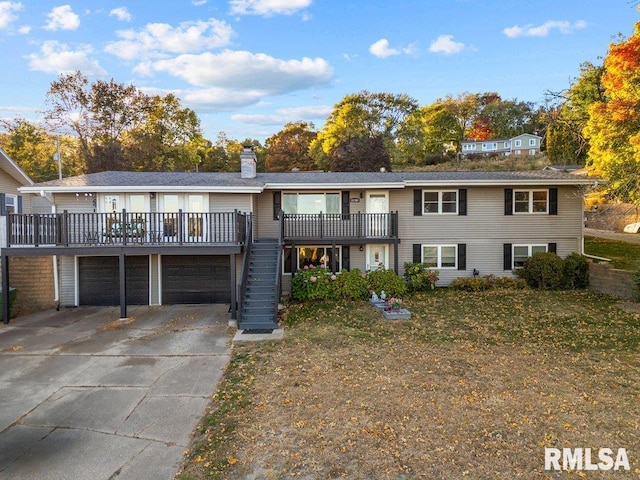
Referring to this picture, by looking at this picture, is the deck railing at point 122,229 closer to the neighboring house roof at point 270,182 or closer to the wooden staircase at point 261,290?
the wooden staircase at point 261,290

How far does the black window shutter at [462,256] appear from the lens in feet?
52.1

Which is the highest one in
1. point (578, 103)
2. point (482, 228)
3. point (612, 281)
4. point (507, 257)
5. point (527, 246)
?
point (578, 103)

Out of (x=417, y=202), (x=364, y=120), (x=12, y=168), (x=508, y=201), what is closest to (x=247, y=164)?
(x=417, y=202)

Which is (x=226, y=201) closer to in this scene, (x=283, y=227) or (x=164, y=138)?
(x=283, y=227)

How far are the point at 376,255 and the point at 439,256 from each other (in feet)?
8.62

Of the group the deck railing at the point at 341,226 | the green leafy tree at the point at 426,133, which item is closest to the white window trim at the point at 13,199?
the deck railing at the point at 341,226

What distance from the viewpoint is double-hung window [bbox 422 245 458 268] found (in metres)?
16.0

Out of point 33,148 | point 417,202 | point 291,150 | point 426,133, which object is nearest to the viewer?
point 417,202

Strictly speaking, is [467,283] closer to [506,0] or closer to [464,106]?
[506,0]

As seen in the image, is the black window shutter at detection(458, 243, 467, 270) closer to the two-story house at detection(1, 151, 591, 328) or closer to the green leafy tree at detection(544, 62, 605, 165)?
the two-story house at detection(1, 151, 591, 328)

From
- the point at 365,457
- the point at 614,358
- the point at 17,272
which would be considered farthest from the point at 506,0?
the point at 17,272

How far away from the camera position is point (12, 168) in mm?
13812

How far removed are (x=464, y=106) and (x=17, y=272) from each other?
211ft

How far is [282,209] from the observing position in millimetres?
15695
